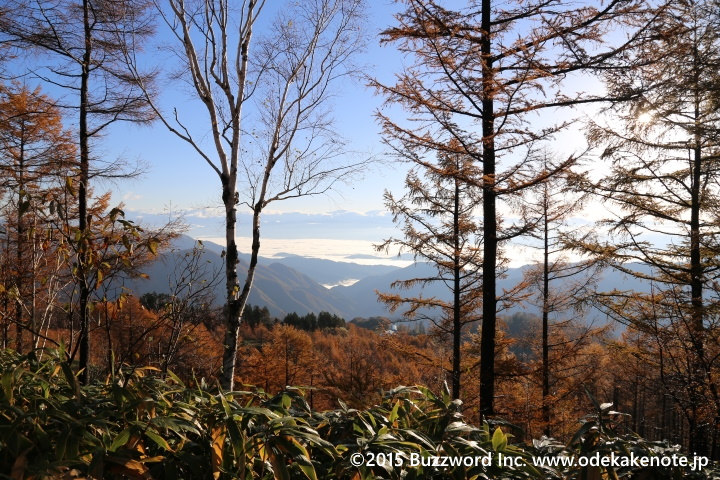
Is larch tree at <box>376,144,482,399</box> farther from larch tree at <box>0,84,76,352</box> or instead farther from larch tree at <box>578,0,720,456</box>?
larch tree at <box>0,84,76,352</box>

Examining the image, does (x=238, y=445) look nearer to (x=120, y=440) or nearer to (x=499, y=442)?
(x=120, y=440)

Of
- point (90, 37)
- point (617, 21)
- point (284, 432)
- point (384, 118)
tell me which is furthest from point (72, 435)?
point (90, 37)

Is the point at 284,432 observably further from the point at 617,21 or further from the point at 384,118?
the point at 617,21

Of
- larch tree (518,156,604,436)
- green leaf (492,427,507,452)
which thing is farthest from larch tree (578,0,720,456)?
green leaf (492,427,507,452)

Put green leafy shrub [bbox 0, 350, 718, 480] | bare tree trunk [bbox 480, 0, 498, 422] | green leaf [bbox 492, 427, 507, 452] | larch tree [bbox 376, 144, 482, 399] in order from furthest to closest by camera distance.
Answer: larch tree [bbox 376, 144, 482, 399]
bare tree trunk [bbox 480, 0, 498, 422]
green leaf [bbox 492, 427, 507, 452]
green leafy shrub [bbox 0, 350, 718, 480]

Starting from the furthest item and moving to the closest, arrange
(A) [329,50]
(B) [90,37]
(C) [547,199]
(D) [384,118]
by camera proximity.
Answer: (C) [547,199] < (B) [90,37] < (A) [329,50] < (D) [384,118]

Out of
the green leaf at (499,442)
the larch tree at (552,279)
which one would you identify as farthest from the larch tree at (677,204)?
the green leaf at (499,442)

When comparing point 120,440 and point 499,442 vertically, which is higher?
point 120,440

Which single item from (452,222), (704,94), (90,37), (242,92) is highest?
(90,37)

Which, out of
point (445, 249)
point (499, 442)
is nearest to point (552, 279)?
point (445, 249)

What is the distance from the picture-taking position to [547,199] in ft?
39.9

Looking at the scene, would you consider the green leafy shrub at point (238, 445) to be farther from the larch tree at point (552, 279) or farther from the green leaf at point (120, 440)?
the larch tree at point (552, 279)

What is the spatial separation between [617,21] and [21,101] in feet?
39.8

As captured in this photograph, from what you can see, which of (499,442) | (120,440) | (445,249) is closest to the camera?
(120,440)
